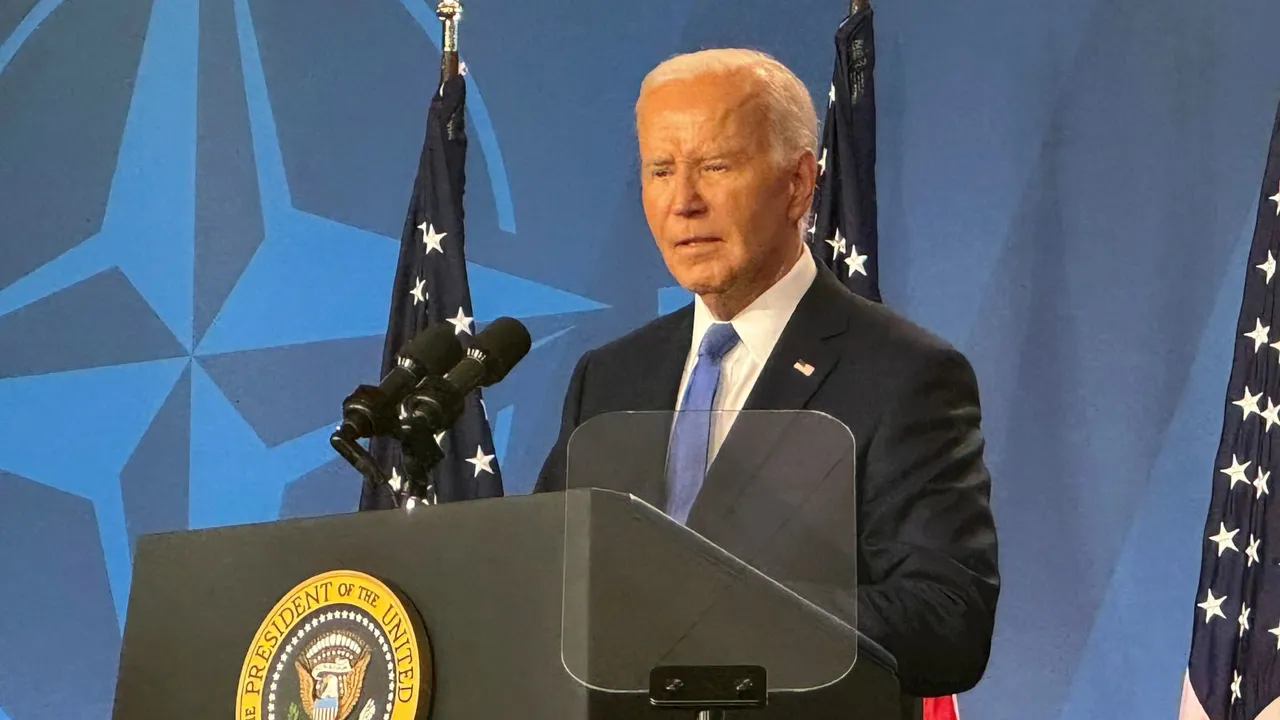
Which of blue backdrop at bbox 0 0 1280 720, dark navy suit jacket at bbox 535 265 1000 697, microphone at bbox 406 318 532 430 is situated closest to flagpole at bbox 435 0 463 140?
blue backdrop at bbox 0 0 1280 720

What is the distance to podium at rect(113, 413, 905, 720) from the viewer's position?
134 cm

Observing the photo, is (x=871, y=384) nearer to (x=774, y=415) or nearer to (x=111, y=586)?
(x=774, y=415)

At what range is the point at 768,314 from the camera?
2.41 m

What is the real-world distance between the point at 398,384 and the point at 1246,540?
255 cm

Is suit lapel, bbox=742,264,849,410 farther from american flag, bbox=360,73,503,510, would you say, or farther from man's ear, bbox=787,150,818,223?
american flag, bbox=360,73,503,510

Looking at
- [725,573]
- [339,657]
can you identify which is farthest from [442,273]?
[725,573]

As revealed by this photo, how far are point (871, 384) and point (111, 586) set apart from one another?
340cm

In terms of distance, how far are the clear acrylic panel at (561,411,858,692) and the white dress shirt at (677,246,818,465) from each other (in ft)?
2.83

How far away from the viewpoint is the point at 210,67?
16.5 ft

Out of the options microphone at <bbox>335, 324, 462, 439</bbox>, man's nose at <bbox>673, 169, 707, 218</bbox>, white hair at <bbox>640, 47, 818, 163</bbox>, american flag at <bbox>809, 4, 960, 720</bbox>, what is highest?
american flag at <bbox>809, 4, 960, 720</bbox>

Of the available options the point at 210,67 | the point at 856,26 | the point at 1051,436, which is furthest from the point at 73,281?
the point at 1051,436

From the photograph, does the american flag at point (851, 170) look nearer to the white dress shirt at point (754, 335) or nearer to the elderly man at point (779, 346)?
the elderly man at point (779, 346)

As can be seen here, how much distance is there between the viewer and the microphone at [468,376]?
67.5 inches

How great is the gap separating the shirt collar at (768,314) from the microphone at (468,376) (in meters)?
0.59
